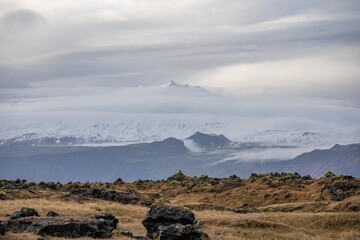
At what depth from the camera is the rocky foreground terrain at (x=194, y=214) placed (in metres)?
48.5

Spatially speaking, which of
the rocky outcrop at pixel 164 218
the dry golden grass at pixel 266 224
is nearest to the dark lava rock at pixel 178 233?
the rocky outcrop at pixel 164 218

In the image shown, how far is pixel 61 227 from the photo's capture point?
47.7 m

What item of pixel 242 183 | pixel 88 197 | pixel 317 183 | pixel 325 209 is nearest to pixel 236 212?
pixel 325 209

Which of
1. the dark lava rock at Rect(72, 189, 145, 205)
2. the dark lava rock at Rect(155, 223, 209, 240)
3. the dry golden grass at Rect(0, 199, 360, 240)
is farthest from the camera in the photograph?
the dark lava rock at Rect(72, 189, 145, 205)

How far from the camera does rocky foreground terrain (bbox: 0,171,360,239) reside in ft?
159

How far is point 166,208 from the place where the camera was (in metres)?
51.4

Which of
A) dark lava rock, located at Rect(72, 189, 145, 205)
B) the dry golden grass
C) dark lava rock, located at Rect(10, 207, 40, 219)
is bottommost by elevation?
the dry golden grass

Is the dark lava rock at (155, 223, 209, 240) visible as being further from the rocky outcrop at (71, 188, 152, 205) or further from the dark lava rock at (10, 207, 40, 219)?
the rocky outcrop at (71, 188, 152, 205)

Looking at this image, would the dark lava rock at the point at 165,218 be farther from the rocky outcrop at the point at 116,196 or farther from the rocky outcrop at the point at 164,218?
the rocky outcrop at the point at 116,196

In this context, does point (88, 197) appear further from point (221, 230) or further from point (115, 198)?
point (221, 230)

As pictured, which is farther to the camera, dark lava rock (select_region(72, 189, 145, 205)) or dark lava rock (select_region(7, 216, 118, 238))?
dark lava rock (select_region(72, 189, 145, 205))

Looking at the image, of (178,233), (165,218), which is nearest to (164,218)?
(165,218)

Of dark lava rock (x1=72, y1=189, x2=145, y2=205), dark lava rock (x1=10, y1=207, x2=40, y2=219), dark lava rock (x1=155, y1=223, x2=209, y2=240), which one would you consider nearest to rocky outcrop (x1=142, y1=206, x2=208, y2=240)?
dark lava rock (x1=155, y1=223, x2=209, y2=240)

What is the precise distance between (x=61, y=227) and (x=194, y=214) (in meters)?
16.7
